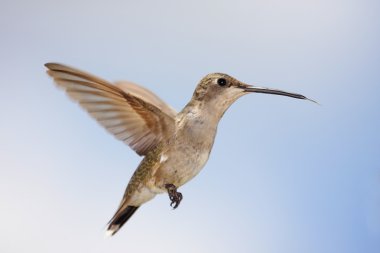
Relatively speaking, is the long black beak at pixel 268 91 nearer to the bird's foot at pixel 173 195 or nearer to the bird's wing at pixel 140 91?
the bird's foot at pixel 173 195

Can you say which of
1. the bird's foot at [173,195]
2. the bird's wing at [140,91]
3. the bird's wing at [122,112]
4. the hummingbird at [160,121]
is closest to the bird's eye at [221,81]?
the hummingbird at [160,121]

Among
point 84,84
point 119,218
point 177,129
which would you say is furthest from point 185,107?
point 119,218

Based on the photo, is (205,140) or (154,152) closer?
(205,140)

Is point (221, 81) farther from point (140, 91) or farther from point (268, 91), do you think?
point (140, 91)

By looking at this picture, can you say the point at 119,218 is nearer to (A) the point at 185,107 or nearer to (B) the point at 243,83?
(A) the point at 185,107

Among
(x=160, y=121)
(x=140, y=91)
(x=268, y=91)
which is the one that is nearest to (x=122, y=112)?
(x=160, y=121)

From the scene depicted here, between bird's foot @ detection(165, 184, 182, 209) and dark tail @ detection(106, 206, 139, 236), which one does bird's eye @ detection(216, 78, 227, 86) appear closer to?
bird's foot @ detection(165, 184, 182, 209)
